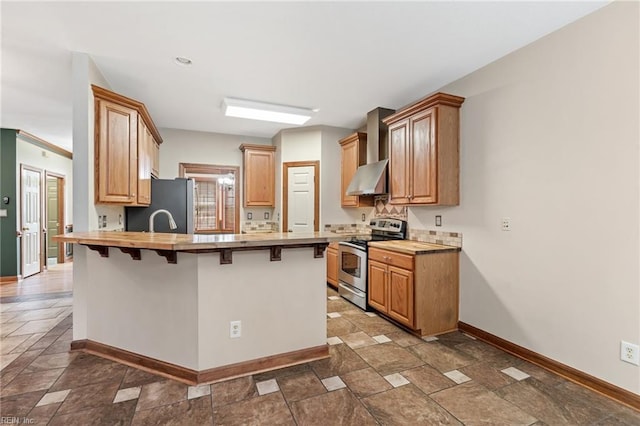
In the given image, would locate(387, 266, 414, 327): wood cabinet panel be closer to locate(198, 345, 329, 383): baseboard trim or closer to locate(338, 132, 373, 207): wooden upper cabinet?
locate(198, 345, 329, 383): baseboard trim

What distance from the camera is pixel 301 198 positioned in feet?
16.8

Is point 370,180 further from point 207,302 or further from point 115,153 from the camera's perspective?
point 115,153

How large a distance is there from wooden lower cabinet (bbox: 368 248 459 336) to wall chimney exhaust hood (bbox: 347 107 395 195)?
996 mm

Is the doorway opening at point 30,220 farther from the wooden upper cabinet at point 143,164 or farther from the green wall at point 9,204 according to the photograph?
the wooden upper cabinet at point 143,164

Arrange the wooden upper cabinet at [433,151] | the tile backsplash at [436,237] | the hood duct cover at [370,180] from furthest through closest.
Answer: the hood duct cover at [370,180] < the tile backsplash at [436,237] < the wooden upper cabinet at [433,151]

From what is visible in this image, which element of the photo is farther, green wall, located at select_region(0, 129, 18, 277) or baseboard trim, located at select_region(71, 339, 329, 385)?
green wall, located at select_region(0, 129, 18, 277)

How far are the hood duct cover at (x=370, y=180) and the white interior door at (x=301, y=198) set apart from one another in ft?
2.87

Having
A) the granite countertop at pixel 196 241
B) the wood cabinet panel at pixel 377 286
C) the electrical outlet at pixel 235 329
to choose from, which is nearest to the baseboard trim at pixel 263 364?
the electrical outlet at pixel 235 329

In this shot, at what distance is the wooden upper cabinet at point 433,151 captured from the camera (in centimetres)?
303

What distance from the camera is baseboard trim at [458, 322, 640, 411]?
1926mm

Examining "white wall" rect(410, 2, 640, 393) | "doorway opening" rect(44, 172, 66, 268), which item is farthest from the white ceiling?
"doorway opening" rect(44, 172, 66, 268)

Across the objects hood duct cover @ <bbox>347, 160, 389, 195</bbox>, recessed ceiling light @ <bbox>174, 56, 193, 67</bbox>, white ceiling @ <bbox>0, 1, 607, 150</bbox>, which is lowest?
hood duct cover @ <bbox>347, 160, 389, 195</bbox>

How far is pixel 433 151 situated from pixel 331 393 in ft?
7.90

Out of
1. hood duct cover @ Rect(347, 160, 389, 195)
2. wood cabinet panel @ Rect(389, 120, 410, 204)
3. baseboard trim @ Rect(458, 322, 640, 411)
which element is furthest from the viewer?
hood duct cover @ Rect(347, 160, 389, 195)
